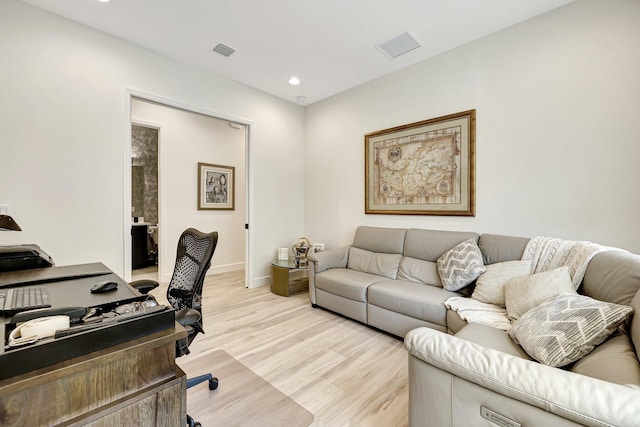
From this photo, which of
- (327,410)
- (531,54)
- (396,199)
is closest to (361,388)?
(327,410)

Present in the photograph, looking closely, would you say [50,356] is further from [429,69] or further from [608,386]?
[429,69]

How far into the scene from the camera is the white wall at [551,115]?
209cm

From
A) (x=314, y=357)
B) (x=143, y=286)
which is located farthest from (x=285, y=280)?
(x=143, y=286)

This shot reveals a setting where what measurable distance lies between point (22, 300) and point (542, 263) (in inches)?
118

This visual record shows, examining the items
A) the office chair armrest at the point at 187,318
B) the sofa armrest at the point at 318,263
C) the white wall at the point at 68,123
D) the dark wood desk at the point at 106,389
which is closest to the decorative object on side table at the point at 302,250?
the sofa armrest at the point at 318,263

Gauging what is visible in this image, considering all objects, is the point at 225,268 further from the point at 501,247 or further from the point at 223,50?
the point at 501,247

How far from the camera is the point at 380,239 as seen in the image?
335 cm

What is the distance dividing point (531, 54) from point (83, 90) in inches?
162

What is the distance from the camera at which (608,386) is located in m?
0.82

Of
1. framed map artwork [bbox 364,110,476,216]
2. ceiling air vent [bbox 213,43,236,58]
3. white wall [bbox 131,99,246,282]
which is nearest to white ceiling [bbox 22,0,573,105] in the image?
ceiling air vent [bbox 213,43,236,58]

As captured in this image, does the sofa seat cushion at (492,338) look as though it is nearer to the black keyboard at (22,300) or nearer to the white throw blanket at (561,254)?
the white throw blanket at (561,254)

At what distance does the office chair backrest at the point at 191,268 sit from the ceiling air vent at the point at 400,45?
8.34 feet

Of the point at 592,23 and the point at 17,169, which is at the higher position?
the point at 592,23

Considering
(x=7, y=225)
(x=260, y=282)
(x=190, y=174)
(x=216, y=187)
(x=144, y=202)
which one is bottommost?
(x=260, y=282)
